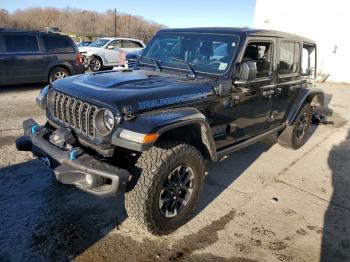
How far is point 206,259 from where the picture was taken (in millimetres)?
2953

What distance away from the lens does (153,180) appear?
2840 millimetres

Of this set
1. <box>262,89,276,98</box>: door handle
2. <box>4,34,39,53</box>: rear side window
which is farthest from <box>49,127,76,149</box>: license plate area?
<box>4,34,39,53</box>: rear side window

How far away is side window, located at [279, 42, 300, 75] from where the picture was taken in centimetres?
472

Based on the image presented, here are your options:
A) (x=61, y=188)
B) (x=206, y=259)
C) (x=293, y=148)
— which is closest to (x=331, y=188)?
(x=293, y=148)

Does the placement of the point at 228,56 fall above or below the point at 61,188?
above

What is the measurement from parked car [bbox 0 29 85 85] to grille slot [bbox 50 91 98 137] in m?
6.75

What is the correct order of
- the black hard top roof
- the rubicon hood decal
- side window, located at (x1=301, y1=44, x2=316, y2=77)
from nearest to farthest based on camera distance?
1. the rubicon hood decal
2. the black hard top roof
3. side window, located at (x1=301, y1=44, x2=316, y2=77)

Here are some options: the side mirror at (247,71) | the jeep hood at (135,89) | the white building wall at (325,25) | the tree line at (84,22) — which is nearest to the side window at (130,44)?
the white building wall at (325,25)

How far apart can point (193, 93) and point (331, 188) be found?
2630mm

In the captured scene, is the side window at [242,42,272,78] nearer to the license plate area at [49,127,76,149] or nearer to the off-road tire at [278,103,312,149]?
the off-road tire at [278,103,312,149]

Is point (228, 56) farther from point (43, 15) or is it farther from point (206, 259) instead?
point (43, 15)

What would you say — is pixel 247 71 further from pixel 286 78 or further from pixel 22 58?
pixel 22 58

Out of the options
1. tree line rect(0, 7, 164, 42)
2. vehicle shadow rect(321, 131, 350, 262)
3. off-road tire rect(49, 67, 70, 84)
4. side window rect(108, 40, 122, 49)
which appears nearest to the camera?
vehicle shadow rect(321, 131, 350, 262)

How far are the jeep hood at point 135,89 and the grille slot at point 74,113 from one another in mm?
65
